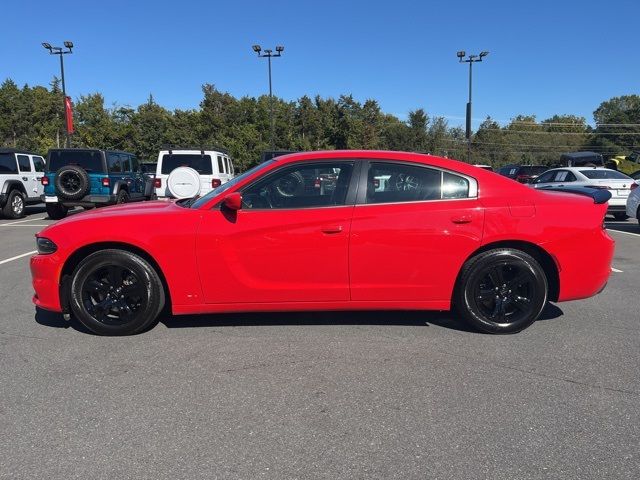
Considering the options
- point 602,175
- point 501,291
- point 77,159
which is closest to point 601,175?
point 602,175

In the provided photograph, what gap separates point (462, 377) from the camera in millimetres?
3615

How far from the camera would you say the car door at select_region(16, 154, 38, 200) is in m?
15.3

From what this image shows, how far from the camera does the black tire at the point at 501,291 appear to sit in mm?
4410

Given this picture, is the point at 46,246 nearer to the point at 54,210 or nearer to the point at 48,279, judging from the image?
the point at 48,279

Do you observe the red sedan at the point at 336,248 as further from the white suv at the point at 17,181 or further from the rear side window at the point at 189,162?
the white suv at the point at 17,181

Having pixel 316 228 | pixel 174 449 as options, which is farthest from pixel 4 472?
pixel 316 228

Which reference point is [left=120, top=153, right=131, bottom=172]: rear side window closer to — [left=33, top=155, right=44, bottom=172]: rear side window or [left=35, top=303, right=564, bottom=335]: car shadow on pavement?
[left=33, top=155, right=44, bottom=172]: rear side window

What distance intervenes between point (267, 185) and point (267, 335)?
128cm

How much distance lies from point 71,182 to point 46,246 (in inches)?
386

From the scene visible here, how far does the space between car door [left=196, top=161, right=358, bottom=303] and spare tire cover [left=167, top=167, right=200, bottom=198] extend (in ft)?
23.7

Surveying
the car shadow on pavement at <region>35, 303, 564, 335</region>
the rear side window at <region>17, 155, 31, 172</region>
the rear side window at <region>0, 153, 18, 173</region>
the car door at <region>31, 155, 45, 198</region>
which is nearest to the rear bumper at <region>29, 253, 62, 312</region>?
the car shadow on pavement at <region>35, 303, 564, 335</region>

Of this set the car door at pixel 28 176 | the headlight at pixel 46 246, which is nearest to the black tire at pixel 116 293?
the headlight at pixel 46 246

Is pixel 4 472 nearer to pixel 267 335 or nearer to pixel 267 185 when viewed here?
pixel 267 335

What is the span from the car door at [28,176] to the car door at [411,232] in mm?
14287
